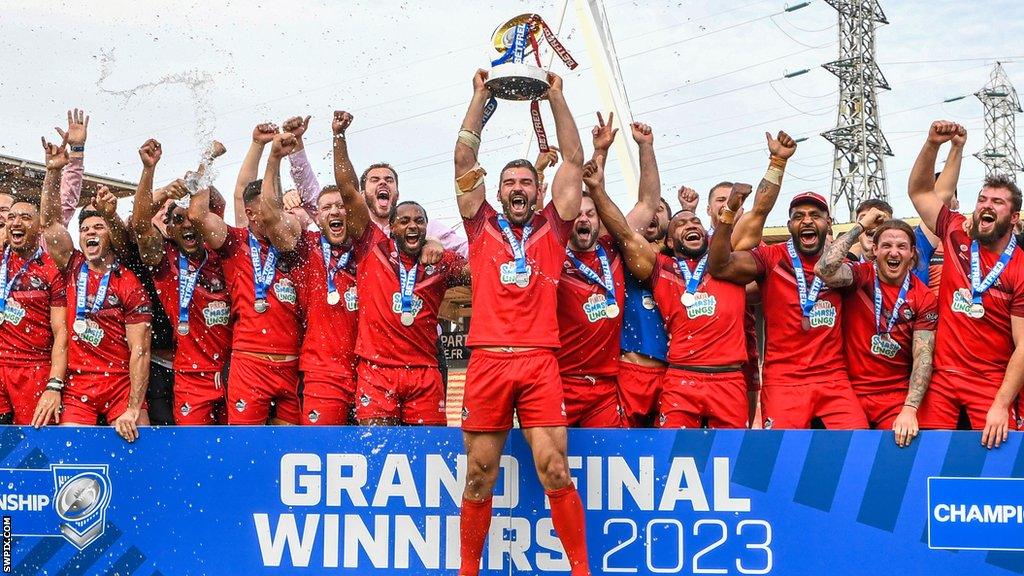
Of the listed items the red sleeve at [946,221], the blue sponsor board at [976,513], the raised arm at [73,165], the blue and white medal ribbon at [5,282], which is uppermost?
the raised arm at [73,165]

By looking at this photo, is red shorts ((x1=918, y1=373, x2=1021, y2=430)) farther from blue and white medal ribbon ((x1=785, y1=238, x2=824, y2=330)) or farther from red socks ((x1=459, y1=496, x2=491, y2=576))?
red socks ((x1=459, y1=496, x2=491, y2=576))

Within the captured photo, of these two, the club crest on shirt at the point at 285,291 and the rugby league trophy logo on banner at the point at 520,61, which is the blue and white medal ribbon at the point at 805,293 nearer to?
the rugby league trophy logo on banner at the point at 520,61

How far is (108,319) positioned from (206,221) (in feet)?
2.96

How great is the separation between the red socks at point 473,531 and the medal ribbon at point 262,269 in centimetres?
210

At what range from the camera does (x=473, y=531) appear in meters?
5.59

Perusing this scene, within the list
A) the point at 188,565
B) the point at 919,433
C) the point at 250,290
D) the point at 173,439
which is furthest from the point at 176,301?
the point at 919,433

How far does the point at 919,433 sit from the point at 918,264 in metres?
1.45

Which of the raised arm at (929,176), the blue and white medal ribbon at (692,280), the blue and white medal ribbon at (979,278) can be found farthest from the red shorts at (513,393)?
the raised arm at (929,176)

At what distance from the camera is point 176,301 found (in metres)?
7.01

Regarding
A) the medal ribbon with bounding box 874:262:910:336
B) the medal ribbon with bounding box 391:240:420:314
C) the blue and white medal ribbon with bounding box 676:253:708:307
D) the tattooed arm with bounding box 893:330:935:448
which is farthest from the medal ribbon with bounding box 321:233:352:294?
the tattooed arm with bounding box 893:330:935:448

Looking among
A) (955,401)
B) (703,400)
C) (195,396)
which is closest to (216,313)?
(195,396)

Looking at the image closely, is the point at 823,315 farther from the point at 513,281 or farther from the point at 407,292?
the point at 407,292

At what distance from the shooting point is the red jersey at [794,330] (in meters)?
6.25

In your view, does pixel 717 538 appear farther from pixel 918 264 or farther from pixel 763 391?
pixel 918 264
